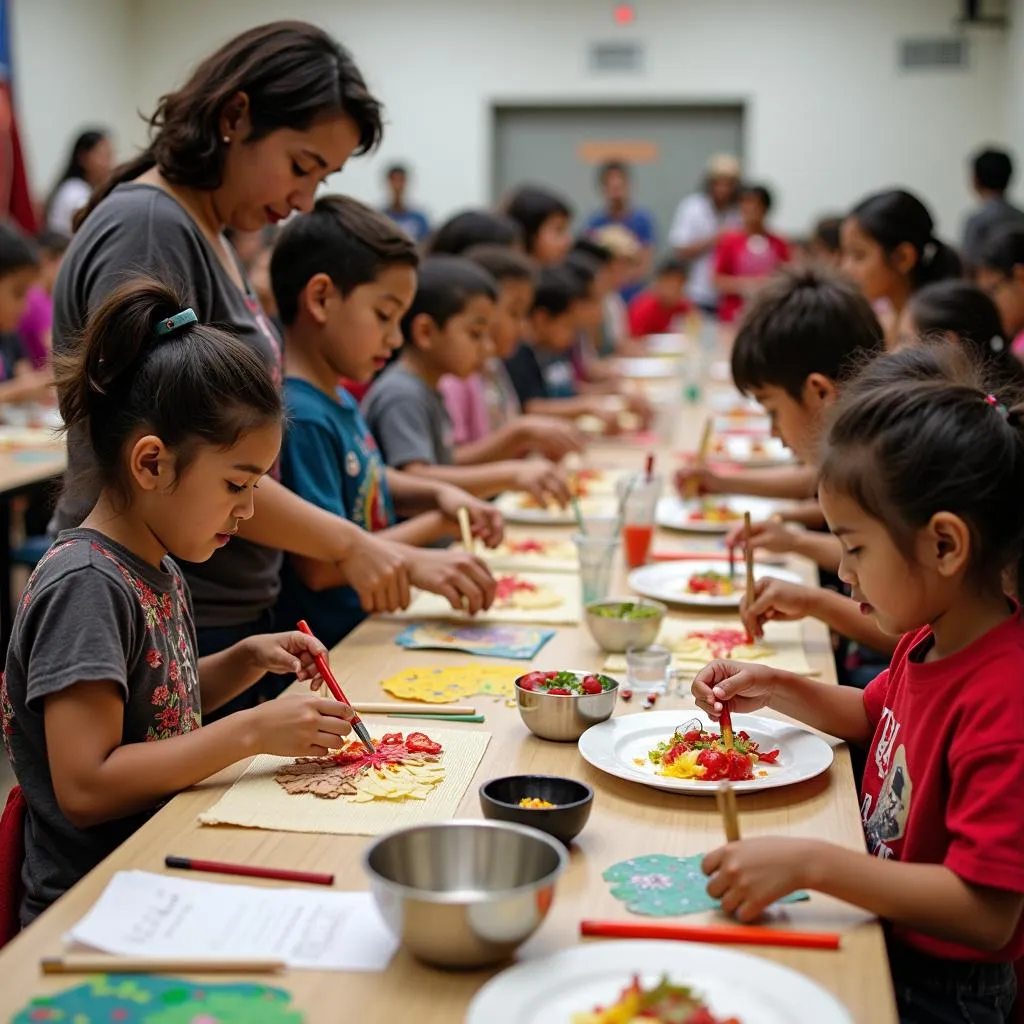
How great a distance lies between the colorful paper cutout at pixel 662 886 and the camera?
1.20 m

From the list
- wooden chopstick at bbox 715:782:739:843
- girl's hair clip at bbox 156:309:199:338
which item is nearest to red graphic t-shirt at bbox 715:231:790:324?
girl's hair clip at bbox 156:309:199:338

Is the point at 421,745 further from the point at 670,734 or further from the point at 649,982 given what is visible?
the point at 649,982

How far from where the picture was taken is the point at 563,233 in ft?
18.8

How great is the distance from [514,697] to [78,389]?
2.31 feet

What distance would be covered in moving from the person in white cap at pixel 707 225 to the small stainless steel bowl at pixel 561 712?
28.0ft

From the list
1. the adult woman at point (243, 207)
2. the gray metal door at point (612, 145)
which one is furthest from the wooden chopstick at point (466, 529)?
the gray metal door at point (612, 145)

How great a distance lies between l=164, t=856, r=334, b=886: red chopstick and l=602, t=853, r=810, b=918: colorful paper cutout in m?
0.28

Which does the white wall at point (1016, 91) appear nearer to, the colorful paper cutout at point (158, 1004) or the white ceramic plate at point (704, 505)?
the white ceramic plate at point (704, 505)

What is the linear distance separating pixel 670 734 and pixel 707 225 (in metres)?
9.15

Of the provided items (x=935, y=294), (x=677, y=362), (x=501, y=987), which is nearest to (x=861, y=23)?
(x=677, y=362)

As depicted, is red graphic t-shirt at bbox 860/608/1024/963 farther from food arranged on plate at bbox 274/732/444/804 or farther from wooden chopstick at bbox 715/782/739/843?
food arranged on plate at bbox 274/732/444/804

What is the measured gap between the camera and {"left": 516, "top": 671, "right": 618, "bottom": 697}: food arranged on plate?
1.67 metres

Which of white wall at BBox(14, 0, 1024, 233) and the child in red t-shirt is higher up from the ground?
white wall at BBox(14, 0, 1024, 233)

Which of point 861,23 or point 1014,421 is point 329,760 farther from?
point 861,23
